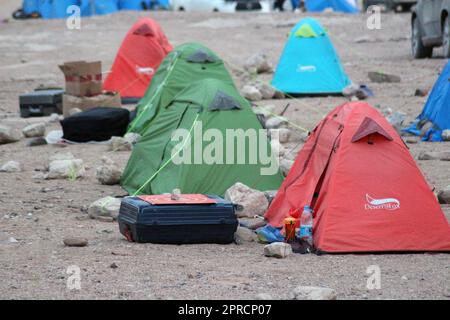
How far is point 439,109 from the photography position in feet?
45.1

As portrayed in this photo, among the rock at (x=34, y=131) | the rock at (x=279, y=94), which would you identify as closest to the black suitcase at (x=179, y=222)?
the rock at (x=34, y=131)

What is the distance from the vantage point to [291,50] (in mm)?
18641

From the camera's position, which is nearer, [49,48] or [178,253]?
[178,253]

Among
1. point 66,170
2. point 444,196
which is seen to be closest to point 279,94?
point 66,170

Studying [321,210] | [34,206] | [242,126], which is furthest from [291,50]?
[321,210]

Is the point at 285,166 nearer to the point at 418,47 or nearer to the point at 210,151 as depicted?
the point at 210,151

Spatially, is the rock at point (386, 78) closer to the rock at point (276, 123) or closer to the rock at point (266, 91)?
the rock at point (266, 91)

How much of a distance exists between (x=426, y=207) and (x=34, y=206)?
3997mm

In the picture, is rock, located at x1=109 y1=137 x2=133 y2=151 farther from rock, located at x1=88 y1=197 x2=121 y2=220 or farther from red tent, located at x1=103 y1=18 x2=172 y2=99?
red tent, located at x1=103 y1=18 x2=172 y2=99

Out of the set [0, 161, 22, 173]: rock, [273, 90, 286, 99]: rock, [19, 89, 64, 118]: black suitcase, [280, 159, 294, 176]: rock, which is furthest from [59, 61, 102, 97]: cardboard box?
[280, 159, 294, 176]: rock

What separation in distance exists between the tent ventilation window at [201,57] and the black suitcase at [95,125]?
1.22 metres

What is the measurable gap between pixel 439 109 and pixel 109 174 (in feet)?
15.6

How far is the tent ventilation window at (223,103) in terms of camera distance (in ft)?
35.1

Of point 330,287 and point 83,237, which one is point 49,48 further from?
point 330,287
